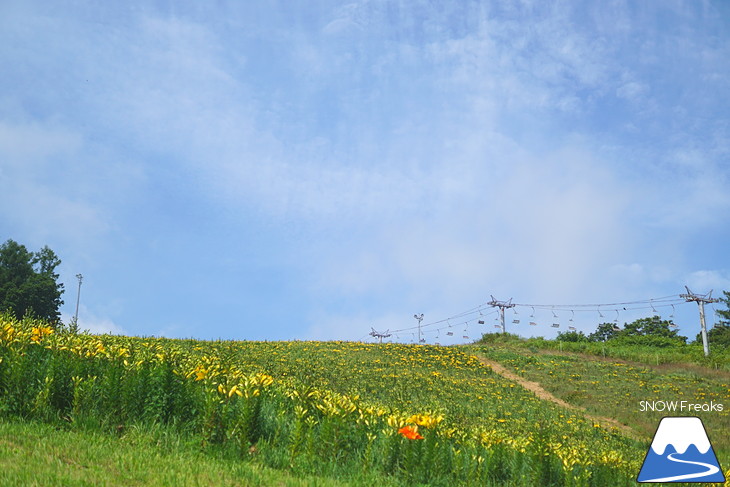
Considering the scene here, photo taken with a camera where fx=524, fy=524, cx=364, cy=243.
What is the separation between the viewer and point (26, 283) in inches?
2050

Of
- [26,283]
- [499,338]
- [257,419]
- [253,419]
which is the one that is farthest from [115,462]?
[26,283]

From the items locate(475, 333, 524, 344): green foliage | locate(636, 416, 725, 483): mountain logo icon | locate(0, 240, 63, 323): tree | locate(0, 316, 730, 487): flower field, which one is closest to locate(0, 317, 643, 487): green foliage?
locate(0, 316, 730, 487): flower field

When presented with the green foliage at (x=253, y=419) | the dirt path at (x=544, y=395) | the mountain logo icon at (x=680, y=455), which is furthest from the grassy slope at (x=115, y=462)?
the dirt path at (x=544, y=395)

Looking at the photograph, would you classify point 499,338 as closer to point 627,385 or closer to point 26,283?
point 627,385

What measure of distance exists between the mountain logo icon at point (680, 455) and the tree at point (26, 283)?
5691 cm

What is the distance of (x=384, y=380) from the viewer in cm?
1917

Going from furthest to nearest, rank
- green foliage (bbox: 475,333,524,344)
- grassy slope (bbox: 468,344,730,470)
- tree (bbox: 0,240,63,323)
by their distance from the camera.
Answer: tree (bbox: 0,240,63,323), green foliage (bbox: 475,333,524,344), grassy slope (bbox: 468,344,730,470)

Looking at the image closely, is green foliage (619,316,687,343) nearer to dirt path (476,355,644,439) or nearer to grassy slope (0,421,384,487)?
dirt path (476,355,644,439)

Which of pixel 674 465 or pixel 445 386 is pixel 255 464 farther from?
pixel 445 386

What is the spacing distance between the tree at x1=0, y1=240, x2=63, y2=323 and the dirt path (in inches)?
1762

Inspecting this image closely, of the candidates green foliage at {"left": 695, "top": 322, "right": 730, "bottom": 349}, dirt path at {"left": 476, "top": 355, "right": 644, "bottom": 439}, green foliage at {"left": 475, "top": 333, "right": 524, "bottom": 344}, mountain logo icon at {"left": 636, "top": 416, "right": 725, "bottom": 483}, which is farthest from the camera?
green foliage at {"left": 695, "top": 322, "right": 730, "bottom": 349}

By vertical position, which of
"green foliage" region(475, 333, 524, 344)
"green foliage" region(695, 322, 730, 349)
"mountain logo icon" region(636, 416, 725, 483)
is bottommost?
"mountain logo icon" region(636, 416, 725, 483)

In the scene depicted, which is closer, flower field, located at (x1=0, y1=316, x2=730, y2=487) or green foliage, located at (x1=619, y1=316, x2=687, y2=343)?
flower field, located at (x1=0, y1=316, x2=730, y2=487)

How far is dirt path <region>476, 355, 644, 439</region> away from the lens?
57.0 ft
